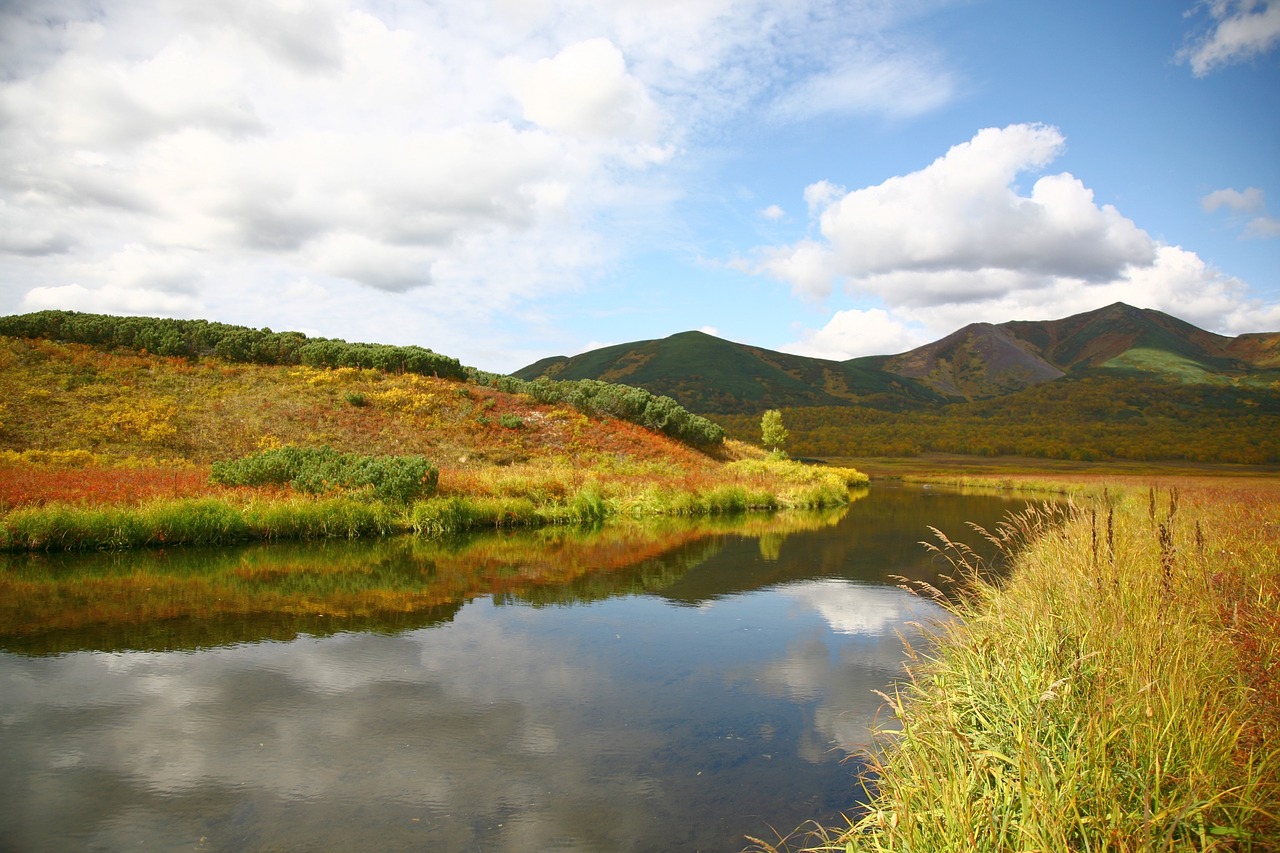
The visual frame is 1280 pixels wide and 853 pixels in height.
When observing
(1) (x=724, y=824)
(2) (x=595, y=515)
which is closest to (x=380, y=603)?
(1) (x=724, y=824)

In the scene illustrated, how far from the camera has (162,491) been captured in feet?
56.8

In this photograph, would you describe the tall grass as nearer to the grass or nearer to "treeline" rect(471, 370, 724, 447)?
the grass

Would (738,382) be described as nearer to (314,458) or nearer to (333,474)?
(314,458)

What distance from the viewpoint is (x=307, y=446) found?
992 inches

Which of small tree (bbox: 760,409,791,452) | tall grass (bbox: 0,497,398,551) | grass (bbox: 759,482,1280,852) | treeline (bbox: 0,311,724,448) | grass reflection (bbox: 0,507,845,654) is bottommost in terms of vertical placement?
grass reflection (bbox: 0,507,845,654)

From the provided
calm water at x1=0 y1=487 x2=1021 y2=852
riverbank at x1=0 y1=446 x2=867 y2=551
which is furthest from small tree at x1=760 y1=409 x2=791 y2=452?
calm water at x1=0 y1=487 x2=1021 y2=852

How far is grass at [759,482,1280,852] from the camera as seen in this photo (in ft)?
10.5

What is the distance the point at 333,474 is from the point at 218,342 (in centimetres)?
2065

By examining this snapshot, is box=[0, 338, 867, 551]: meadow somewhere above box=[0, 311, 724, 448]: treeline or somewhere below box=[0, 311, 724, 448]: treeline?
below

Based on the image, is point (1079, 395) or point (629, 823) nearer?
point (629, 823)

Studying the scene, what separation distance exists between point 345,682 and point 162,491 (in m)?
13.1

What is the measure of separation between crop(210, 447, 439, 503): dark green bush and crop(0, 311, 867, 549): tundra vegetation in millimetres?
60

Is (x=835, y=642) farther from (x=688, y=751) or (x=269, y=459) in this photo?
(x=269, y=459)

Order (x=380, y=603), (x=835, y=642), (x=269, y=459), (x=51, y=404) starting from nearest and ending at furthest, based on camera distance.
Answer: (x=835, y=642)
(x=380, y=603)
(x=269, y=459)
(x=51, y=404)
